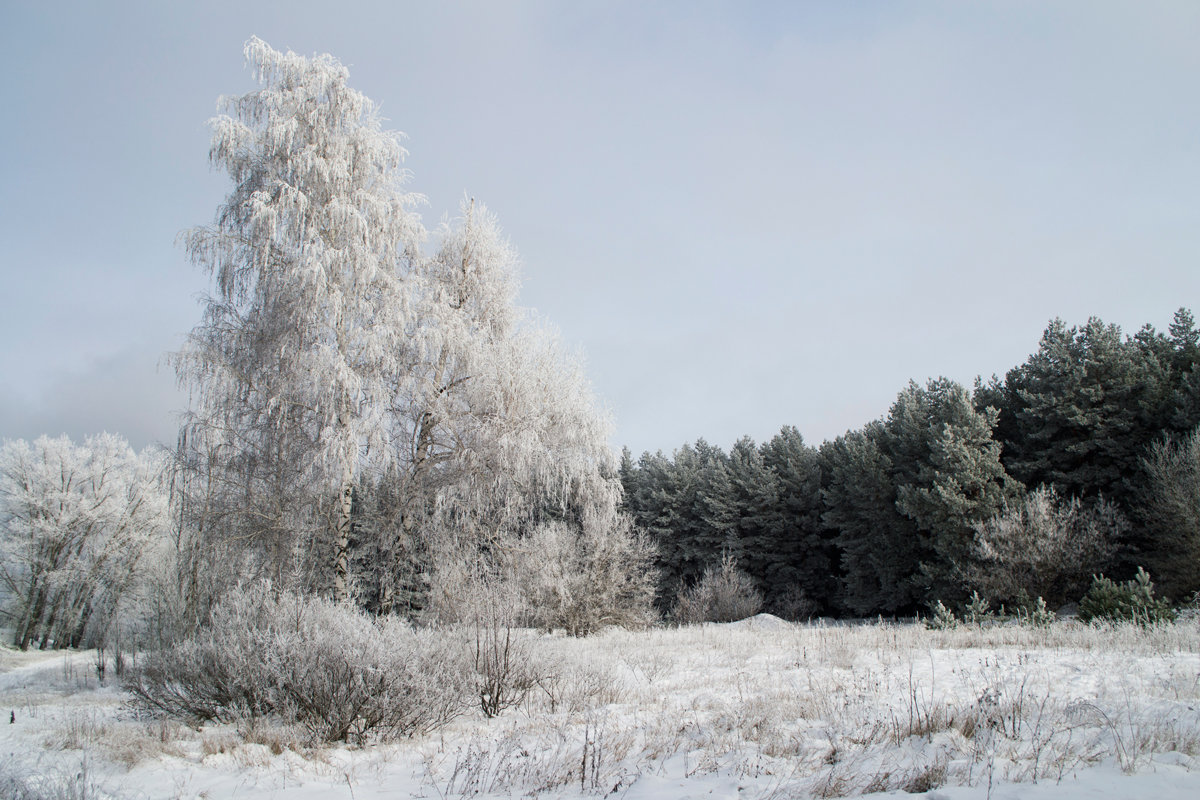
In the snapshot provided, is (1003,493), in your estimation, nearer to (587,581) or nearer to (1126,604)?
(1126,604)

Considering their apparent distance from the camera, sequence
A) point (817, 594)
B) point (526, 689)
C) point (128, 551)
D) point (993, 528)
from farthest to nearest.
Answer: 1. point (817, 594)
2. point (128, 551)
3. point (993, 528)
4. point (526, 689)

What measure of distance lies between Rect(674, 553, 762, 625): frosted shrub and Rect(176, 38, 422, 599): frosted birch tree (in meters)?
18.6

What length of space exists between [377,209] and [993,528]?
2268cm

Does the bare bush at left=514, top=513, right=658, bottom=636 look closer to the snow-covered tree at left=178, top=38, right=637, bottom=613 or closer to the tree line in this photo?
the snow-covered tree at left=178, top=38, right=637, bottom=613

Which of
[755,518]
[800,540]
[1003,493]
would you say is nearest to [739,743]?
[1003,493]

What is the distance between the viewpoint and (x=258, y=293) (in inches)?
419

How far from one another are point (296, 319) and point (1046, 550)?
913 inches

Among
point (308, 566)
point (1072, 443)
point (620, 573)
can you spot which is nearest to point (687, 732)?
point (308, 566)

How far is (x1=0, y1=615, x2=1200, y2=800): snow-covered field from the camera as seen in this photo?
12.1ft

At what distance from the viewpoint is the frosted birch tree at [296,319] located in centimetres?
1009

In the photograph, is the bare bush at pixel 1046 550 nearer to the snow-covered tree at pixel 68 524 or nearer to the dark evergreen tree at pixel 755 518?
the dark evergreen tree at pixel 755 518

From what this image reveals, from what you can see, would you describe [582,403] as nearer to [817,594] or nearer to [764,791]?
[764,791]

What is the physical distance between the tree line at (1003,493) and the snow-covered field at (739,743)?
15.5 metres

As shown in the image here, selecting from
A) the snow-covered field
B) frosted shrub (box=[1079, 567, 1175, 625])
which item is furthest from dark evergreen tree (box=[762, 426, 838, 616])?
the snow-covered field
